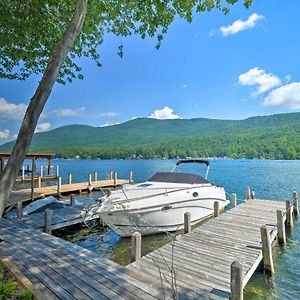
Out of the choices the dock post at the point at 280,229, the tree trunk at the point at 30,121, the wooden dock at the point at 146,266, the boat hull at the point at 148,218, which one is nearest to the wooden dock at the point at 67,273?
the wooden dock at the point at 146,266

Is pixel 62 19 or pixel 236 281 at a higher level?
pixel 62 19

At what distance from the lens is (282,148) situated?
116688 millimetres

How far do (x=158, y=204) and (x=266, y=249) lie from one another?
4489 mm

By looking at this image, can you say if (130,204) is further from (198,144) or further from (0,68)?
(198,144)

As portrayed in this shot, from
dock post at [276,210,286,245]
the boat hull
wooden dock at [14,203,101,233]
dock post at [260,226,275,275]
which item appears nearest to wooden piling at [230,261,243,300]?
dock post at [260,226,275,275]

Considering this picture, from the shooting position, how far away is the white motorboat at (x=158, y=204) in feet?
32.4

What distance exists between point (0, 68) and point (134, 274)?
1076 cm

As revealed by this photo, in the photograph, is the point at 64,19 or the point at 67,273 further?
the point at 64,19

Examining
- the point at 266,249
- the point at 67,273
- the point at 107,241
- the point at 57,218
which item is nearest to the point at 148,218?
the point at 107,241

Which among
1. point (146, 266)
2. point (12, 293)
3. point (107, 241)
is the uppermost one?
point (12, 293)

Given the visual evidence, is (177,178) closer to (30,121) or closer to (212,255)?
(212,255)

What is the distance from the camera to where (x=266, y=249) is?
698cm

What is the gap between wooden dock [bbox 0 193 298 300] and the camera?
421 cm

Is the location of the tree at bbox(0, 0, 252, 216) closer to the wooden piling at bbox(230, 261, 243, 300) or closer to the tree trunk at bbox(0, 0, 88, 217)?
the tree trunk at bbox(0, 0, 88, 217)
